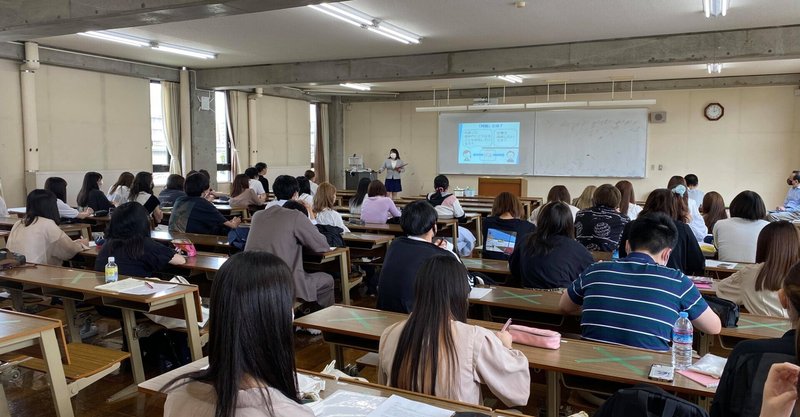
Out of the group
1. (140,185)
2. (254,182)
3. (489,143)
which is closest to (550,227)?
(140,185)

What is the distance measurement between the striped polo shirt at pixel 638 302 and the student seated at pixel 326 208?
3171 millimetres

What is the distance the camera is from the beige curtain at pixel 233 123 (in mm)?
11773

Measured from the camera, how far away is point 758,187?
11250mm

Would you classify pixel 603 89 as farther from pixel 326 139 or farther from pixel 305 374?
pixel 305 374

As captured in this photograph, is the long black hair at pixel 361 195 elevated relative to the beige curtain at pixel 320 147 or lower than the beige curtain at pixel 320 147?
lower

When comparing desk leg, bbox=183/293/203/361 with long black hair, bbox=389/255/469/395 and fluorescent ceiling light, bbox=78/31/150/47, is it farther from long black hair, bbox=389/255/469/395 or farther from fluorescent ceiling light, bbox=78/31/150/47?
fluorescent ceiling light, bbox=78/31/150/47

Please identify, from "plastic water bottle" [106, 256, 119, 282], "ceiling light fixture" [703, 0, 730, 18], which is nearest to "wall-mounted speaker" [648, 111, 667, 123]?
"ceiling light fixture" [703, 0, 730, 18]

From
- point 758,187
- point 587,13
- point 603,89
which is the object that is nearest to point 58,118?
point 587,13

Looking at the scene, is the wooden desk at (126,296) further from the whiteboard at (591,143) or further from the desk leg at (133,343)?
the whiteboard at (591,143)

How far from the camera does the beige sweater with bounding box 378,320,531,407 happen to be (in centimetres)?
181

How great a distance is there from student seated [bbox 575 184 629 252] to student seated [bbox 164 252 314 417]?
12.5ft

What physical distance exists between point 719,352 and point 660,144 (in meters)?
9.66

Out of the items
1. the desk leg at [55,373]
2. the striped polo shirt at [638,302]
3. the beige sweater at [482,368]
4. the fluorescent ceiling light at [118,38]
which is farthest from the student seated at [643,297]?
the fluorescent ceiling light at [118,38]

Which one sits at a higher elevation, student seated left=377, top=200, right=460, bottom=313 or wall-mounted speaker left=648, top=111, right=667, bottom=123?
wall-mounted speaker left=648, top=111, right=667, bottom=123
